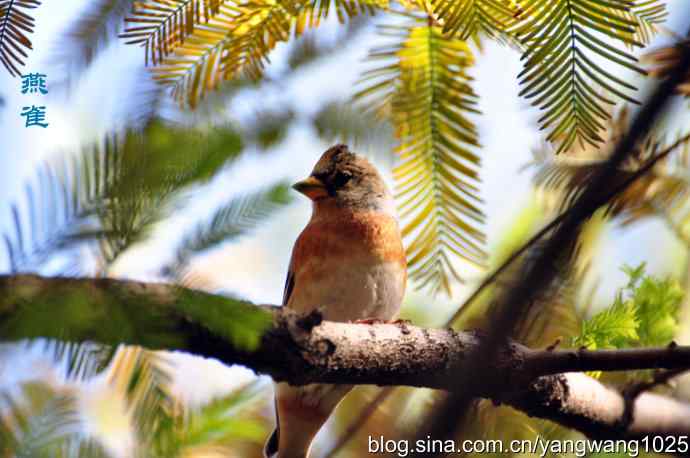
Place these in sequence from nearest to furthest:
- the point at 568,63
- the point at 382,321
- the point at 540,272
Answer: the point at 540,272, the point at 568,63, the point at 382,321

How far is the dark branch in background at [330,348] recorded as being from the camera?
0.98 meters

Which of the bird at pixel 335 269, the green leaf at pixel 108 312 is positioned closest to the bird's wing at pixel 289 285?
the bird at pixel 335 269

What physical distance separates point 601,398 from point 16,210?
2176 millimetres

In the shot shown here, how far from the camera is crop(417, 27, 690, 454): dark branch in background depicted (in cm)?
80

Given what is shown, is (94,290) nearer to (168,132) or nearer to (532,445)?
(168,132)

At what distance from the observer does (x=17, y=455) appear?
40.8 inches

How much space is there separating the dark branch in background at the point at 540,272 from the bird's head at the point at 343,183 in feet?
9.66

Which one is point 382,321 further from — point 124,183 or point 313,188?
point 124,183

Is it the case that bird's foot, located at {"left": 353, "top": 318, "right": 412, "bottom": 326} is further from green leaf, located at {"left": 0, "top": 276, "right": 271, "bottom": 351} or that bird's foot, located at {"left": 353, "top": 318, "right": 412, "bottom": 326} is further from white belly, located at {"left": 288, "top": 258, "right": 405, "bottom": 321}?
green leaf, located at {"left": 0, "top": 276, "right": 271, "bottom": 351}

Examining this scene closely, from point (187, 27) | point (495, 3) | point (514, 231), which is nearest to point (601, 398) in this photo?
point (514, 231)

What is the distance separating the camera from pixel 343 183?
153 inches

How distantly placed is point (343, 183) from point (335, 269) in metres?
0.60

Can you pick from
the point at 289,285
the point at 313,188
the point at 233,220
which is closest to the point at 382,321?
the point at 289,285

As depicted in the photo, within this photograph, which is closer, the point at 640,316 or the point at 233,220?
the point at 233,220
